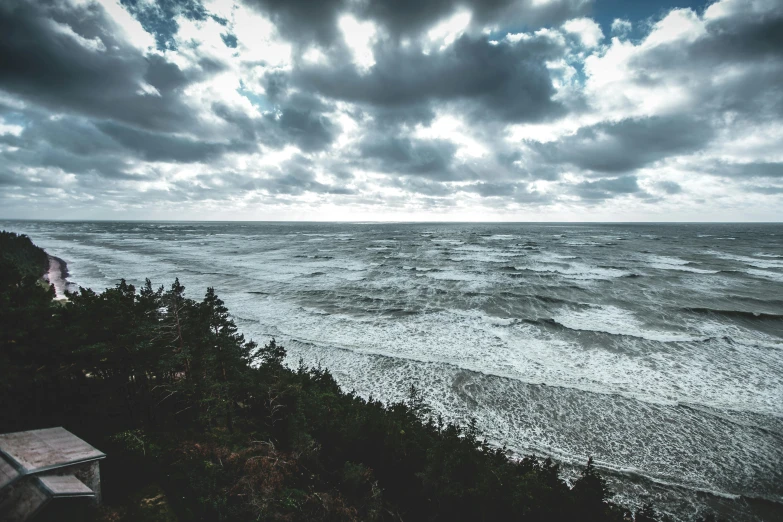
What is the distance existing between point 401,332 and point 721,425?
15.4 meters

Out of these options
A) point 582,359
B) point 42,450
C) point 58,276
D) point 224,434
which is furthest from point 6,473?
point 58,276

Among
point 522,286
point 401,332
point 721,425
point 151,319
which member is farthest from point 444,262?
point 151,319

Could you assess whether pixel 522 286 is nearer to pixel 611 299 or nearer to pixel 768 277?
pixel 611 299

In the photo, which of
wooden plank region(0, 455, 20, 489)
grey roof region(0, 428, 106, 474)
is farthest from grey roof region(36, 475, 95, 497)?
wooden plank region(0, 455, 20, 489)

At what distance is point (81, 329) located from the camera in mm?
9344

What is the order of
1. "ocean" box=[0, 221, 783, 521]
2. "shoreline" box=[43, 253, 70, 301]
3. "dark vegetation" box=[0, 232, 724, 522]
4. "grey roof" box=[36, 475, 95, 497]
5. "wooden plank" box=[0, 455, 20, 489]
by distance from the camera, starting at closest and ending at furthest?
1. "wooden plank" box=[0, 455, 20, 489]
2. "grey roof" box=[36, 475, 95, 497]
3. "dark vegetation" box=[0, 232, 724, 522]
4. "ocean" box=[0, 221, 783, 521]
5. "shoreline" box=[43, 253, 70, 301]

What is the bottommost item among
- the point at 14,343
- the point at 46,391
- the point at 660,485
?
the point at 660,485

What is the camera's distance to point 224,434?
10.3m

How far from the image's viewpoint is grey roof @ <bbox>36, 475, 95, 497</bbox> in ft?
19.2

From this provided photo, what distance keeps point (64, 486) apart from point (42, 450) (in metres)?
0.98

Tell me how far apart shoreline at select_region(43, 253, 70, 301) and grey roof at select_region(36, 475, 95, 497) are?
3304 cm

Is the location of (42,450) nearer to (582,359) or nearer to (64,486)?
(64,486)

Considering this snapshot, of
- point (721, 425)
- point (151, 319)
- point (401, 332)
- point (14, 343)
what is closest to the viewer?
point (14, 343)

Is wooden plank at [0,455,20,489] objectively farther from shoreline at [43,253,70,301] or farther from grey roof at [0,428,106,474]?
shoreline at [43,253,70,301]
